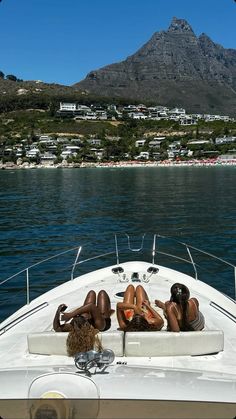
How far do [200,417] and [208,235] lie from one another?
73.1 feet

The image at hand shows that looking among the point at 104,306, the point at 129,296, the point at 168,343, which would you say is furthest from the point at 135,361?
the point at 129,296

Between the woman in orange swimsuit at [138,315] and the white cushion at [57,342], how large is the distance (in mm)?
427

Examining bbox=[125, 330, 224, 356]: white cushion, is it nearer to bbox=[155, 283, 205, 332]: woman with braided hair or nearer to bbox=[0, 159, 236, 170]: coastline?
bbox=[155, 283, 205, 332]: woman with braided hair

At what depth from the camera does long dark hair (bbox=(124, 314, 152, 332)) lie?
655 centimetres

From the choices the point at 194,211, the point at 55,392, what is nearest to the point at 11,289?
the point at 55,392

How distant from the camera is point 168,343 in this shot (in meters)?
6.23

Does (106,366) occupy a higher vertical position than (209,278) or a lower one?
higher

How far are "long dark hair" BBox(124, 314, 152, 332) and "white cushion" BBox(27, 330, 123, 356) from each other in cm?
35

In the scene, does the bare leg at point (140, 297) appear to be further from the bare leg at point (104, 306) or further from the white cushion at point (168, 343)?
the white cushion at point (168, 343)

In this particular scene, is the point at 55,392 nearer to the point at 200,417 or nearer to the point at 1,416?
the point at 1,416

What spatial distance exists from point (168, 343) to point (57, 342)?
5.13ft

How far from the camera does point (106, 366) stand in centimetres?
508

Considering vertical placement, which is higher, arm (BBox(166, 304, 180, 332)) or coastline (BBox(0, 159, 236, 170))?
coastline (BBox(0, 159, 236, 170))

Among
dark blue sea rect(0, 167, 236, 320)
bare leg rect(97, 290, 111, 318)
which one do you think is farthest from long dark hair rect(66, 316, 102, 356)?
dark blue sea rect(0, 167, 236, 320)
